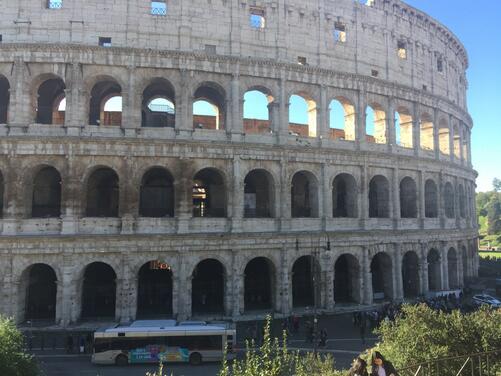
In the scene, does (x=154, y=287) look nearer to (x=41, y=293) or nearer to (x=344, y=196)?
(x=41, y=293)

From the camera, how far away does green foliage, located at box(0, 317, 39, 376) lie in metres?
10.8

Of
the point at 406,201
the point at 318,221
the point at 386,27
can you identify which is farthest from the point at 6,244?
the point at 386,27

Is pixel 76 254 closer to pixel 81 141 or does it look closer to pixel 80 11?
pixel 81 141

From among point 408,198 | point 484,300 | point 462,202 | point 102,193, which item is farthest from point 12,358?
point 462,202

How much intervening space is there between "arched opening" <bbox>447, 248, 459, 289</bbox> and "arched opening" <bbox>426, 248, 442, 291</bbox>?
2.29 metres

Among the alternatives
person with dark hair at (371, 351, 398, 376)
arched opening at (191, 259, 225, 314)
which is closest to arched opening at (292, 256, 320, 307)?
arched opening at (191, 259, 225, 314)

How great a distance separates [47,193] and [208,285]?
11.2 metres

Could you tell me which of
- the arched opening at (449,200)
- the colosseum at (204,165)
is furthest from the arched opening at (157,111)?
the arched opening at (449,200)

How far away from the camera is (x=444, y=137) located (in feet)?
114

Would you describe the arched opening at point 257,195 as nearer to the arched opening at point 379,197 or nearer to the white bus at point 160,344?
the arched opening at point 379,197

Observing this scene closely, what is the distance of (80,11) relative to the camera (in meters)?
23.6

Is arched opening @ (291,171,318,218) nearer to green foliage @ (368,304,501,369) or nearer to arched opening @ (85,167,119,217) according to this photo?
arched opening @ (85,167,119,217)

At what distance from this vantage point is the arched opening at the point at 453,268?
33.2 metres

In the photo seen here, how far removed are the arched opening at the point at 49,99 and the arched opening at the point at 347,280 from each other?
2160 centimetres
